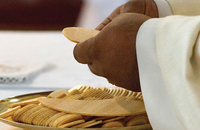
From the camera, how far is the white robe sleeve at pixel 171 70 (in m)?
0.23

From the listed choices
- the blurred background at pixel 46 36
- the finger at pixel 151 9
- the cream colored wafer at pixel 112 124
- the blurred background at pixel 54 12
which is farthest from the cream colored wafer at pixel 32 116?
the blurred background at pixel 54 12

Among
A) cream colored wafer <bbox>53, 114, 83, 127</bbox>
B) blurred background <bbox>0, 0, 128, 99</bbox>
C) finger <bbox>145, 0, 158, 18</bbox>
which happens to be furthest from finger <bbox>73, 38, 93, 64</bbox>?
blurred background <bbox>0, 0, 128, 99</bbox>

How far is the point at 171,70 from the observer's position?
248mm

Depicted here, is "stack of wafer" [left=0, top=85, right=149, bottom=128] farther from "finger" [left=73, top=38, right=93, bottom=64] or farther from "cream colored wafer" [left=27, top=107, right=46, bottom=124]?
"finger" [left=73, top=38, right=93, bottom=64]

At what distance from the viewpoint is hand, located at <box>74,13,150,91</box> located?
0.30 meters

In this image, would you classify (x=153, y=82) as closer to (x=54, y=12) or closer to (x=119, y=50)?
(x=119, y=50)

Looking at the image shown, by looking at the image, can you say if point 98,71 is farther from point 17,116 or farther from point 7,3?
point 7,3

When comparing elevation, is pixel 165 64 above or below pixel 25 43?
above

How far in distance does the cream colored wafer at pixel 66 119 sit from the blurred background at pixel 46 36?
98 cm

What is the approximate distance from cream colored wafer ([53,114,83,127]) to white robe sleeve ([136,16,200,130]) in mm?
163

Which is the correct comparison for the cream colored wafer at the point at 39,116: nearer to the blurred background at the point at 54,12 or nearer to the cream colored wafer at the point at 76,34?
the cream colored wafer at the point at 76,34

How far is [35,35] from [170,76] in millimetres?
1352

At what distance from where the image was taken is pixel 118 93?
591mm

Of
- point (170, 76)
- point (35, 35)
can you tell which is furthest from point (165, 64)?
point (35, 35)
